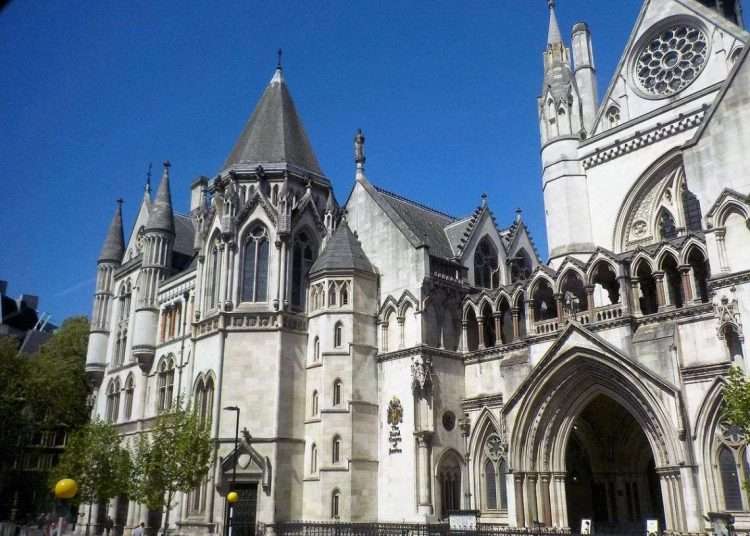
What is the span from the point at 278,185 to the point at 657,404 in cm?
2046

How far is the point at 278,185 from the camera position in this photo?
3597 cm

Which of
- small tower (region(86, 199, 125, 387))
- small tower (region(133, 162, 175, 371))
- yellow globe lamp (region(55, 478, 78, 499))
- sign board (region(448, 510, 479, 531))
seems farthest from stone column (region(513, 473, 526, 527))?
small tower (region(86, 199, 125, 387))

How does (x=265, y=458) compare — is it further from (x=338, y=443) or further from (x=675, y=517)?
(x=675, y=517)

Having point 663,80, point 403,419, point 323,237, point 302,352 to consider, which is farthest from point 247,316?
point 663,80

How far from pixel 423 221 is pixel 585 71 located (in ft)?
38.1

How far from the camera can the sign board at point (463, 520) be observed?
2589 cm

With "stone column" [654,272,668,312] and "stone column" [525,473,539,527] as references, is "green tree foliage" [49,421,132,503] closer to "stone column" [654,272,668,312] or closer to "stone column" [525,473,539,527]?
"stone column" [525,473,539,527]

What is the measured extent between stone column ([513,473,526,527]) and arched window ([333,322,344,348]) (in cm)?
987

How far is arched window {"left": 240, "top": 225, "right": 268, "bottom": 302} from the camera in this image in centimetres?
3450

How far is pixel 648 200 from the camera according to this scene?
3288cm

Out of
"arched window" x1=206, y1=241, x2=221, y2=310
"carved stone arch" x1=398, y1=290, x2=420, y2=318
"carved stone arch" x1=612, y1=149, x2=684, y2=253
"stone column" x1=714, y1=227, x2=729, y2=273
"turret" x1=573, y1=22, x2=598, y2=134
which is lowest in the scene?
"stone column" x1=714, y1=227, x2=729, y2=273

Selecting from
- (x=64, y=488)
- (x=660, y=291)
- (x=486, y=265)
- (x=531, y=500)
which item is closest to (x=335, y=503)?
(x=531, y=500)

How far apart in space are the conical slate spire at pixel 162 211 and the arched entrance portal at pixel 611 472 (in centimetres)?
2724

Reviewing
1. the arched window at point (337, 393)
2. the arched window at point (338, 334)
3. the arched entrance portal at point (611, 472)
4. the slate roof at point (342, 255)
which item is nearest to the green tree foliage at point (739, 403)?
the arched entrance portal at point (611, 472)
